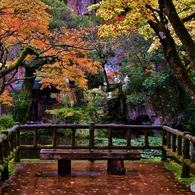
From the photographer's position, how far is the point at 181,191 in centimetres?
553

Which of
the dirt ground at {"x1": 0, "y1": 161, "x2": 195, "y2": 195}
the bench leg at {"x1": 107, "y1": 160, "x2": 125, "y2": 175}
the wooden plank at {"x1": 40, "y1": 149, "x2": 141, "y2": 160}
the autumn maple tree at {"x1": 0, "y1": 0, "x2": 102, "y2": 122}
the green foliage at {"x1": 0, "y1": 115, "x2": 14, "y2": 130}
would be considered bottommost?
the dirt ground at {"x1": 0, "y1": 161, "x2": 195, "y2": 195}

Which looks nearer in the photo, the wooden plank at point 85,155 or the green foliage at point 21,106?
the wooden plank at point 85,155

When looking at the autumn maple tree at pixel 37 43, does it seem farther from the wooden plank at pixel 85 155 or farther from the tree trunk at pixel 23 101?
the wooden plank at pixel 85 155

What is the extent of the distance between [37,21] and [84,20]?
37.9ft

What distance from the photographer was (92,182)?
604 cm

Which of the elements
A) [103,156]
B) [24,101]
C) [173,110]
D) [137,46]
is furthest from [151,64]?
[103,156]

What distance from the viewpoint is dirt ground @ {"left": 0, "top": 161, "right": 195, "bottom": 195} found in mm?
5441

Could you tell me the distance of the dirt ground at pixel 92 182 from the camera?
544cm

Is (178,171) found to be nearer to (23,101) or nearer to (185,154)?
(185,154)

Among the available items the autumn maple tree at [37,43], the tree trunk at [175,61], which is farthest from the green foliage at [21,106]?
the tree trunk at [175,61]

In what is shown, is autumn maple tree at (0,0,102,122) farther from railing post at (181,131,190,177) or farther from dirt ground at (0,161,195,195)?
railing post at (181,131,190,177)

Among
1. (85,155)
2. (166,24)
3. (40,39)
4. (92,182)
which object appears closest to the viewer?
(166,24)

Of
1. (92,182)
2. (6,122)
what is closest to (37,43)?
(6,122)

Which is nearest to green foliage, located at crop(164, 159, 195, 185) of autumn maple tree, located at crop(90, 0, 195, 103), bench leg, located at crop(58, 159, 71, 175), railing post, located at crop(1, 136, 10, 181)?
autumn maple tree, located at crop(90, 0, 195, 103)
